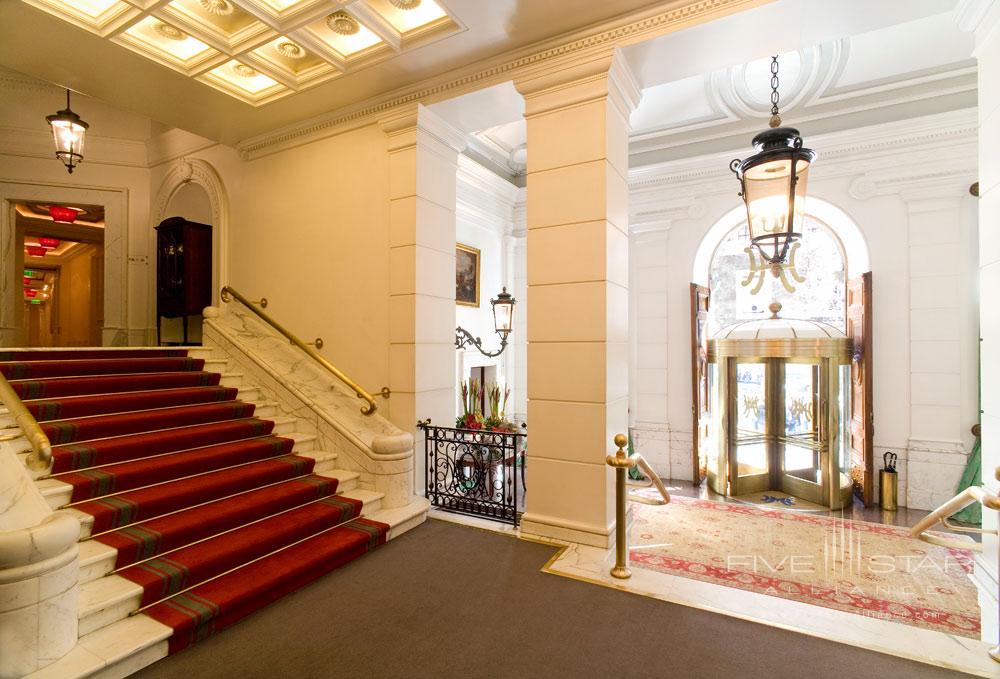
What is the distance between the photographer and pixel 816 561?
4.68 metres

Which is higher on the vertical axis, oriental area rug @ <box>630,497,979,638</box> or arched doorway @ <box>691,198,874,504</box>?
arched doorway @ <box>691,198,874,504</box>

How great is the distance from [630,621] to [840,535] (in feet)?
13.6

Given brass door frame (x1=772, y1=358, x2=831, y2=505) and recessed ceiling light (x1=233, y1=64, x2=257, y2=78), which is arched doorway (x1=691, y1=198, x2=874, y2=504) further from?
recessed ceiling light (x1=233, y1=64, x2=257, y2=78)

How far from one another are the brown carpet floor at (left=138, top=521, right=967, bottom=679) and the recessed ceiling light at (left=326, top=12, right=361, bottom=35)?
4821 mm

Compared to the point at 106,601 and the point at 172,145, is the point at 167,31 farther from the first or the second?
the point at 106,601

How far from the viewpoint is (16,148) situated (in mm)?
7406

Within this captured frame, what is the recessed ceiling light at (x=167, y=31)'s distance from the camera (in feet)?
14.5

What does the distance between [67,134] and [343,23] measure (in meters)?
3.84

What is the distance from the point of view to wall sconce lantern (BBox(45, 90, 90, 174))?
538 cm

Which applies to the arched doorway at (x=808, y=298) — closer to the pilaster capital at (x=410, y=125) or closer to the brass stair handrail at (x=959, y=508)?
the brass stair handrail at (x=959, y=508)

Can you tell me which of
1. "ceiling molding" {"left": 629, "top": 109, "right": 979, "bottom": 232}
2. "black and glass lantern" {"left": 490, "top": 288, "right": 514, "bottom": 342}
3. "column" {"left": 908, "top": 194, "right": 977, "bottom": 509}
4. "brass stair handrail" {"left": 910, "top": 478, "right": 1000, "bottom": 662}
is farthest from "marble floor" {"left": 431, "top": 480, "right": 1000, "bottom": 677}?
"ceiling molding" {"left": 629, "top": 109, "right": 979, "bottom": 232}

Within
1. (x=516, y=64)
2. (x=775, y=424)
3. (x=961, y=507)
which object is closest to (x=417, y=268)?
Answer: (x=516, y=64)

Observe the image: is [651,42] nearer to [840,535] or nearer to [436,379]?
[436,379]

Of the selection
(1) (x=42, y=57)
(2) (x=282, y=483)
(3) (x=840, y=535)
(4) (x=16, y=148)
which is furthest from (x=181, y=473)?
(4) (x=16, y=148)
